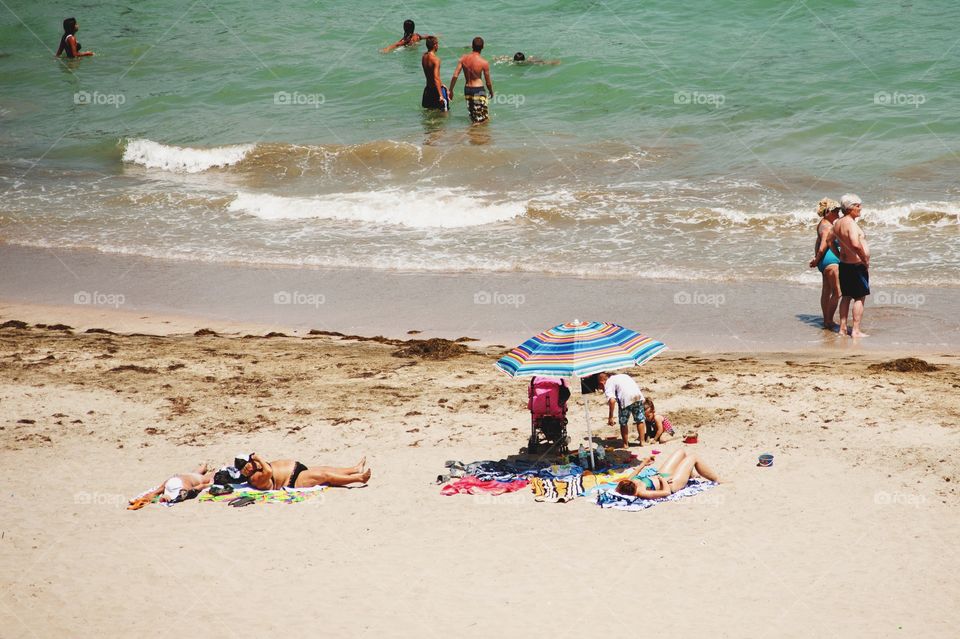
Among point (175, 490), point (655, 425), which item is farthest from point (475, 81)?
point (175, 490)

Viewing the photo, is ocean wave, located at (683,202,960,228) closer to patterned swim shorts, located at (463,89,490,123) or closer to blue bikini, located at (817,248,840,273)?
blue bikini, located at (817,248,840,273)

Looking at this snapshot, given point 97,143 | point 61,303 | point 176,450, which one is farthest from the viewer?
point 97,143

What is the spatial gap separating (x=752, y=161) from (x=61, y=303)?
402 inches

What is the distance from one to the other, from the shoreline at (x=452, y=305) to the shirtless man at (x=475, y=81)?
5902 mm

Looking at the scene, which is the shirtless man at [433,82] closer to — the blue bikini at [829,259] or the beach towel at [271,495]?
the blue bikini at [829,259]

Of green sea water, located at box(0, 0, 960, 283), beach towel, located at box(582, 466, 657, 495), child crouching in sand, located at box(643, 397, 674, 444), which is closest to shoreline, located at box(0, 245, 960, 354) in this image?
green sea water, located at box(0, 0, 960, 283)

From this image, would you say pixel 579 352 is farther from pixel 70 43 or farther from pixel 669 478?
pixel 70 43

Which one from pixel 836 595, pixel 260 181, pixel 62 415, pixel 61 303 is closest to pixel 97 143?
pixel 260 181

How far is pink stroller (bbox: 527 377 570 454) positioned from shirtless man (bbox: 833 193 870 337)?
3.86 metres

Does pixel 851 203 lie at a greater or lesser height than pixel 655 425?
greater

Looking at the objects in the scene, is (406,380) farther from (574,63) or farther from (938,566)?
(574,63)

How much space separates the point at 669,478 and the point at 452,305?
4786 millimetres

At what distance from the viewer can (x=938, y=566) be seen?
231 inches

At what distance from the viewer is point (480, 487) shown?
7219 millimetres
